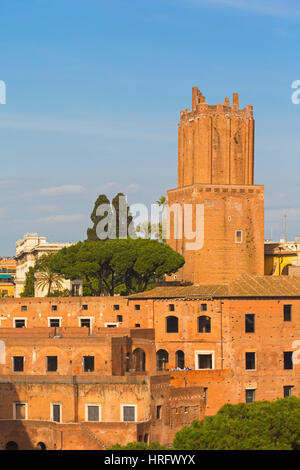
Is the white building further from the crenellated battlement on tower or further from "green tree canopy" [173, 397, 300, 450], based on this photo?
"green tree canopy" [173, 397, 300, 450]

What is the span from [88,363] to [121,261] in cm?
1619

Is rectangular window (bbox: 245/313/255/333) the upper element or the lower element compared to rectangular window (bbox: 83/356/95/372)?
upper

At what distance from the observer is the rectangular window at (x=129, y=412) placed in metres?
67.2

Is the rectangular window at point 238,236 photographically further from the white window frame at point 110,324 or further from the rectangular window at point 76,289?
the rectangular window at point 76,289

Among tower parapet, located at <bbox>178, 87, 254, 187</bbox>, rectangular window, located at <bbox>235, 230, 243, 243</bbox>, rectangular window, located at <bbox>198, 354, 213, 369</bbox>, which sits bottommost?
rectangular window, located at <bbox>198, 354, 213, 369</bbox>

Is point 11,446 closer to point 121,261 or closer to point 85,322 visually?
point 85,322

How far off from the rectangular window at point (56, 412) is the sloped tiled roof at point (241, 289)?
14.7 meters

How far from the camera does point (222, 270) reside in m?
84.6

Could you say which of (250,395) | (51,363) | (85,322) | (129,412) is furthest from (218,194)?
(129,412)

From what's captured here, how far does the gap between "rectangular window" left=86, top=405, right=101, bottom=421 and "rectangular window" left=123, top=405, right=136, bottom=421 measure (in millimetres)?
1592

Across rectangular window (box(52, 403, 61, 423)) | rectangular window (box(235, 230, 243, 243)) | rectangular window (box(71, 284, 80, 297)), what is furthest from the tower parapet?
rectangular window (box(52, 403, 61, 423))

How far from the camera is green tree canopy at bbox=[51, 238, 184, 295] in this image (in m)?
85.3

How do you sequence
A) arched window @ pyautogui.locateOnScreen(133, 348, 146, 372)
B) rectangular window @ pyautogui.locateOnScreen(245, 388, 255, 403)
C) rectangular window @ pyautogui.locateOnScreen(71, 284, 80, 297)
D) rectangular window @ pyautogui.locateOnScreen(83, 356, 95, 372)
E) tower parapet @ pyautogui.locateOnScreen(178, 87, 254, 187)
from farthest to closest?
1. rectangular window @ pyautogui.locateOnScreen(71, 284, 80, 297)
2. tower parapet @ pyautogui.locateOnScreen(178, 87, 254, 187)
3. rectangular window @ pyautogui.locateOnScreen(245, 388, 255, 403)
4. arched window @ pyautogui.locateOnScreen(133, 348, 146, 372)
5. rectangular window @ pyautogui.locateOnScreen(83, 356, 95, 372)
